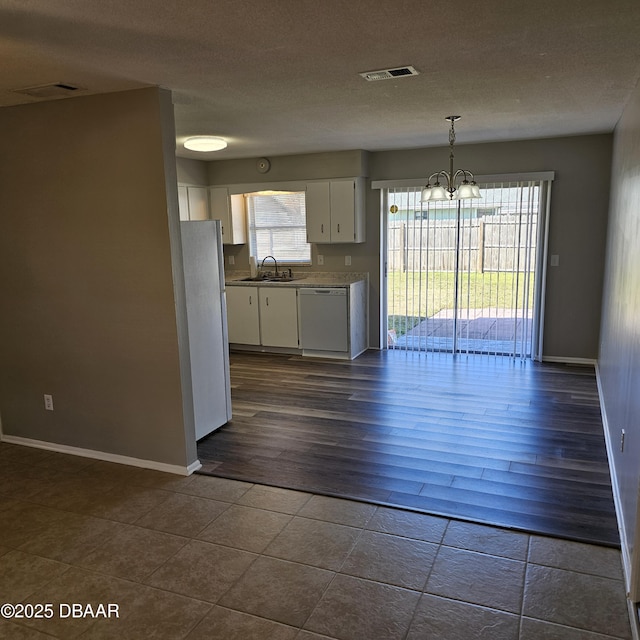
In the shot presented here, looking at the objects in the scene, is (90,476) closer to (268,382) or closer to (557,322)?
(268,382)

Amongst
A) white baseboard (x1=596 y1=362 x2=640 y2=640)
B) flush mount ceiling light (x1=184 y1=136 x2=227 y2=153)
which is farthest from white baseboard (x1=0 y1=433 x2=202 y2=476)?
flush mount ceiling light (x1=184 y1=136 x2=227 y2=153)

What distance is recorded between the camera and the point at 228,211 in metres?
7.07

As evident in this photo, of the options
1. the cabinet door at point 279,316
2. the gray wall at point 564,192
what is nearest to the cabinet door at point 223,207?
the cabinet door at point 279,316

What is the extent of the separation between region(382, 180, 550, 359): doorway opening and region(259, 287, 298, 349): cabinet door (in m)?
1.19

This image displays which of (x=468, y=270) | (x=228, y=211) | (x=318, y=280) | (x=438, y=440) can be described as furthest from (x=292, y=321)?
(x=438, y=440)

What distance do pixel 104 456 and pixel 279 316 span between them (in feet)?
10.5

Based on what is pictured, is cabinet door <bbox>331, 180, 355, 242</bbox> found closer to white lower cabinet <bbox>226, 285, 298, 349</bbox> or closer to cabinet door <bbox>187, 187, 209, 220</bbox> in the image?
white lower cabinet <bbox>226, 285, 298, 349</bbox>

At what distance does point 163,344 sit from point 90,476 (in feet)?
3.25

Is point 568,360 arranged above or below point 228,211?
below

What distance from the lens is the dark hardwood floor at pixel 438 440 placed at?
9.98 feet

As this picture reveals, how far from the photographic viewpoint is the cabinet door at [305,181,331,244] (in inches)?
256

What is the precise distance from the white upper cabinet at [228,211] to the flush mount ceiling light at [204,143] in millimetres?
2023

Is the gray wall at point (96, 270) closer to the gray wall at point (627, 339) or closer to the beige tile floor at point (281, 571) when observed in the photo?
the beige tile floor at point (281, 571)

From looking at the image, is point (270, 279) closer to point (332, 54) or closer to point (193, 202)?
point (193, 202)
